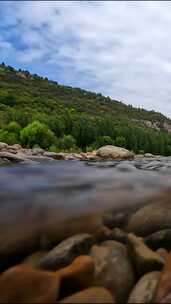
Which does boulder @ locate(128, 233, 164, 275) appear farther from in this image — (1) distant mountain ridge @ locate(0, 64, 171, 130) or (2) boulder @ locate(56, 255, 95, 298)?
(1) distant mountain ridge @ locate(0, 64, 171, 130)

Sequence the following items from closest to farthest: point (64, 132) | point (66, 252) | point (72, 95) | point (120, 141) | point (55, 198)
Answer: point (66, 252) → point (55, 198) → point (64, 132) → point (120, 141) → point (72, 95)

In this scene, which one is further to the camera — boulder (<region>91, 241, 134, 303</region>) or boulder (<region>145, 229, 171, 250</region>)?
boulder (<region>145, 229, 171, 250</region>)

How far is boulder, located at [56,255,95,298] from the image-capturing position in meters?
3.18

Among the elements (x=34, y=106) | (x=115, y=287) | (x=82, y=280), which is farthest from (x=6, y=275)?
(x=34, y=106)

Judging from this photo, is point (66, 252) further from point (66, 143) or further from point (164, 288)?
point (66, 143)

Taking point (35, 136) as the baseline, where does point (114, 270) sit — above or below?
below

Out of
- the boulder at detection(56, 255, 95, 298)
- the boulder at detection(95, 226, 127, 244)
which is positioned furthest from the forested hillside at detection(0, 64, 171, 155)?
the boulder at detection(56, 255, 95, 298)

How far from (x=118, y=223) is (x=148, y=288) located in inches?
67.6

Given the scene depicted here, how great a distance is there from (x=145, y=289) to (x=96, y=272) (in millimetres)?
456

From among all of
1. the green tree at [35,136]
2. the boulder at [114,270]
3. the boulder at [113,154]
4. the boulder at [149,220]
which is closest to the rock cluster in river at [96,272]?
the boulder at [114,270]

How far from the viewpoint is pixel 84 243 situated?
3.85 m

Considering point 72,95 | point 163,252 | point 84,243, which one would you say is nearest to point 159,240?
point 163,252

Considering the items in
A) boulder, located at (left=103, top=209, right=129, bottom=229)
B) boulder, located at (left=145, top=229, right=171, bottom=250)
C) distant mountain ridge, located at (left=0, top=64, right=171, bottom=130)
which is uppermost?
distant mountain ridge, located at (left=0, top=64, right=171, bottom=130)

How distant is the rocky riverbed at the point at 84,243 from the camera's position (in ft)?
10.0
